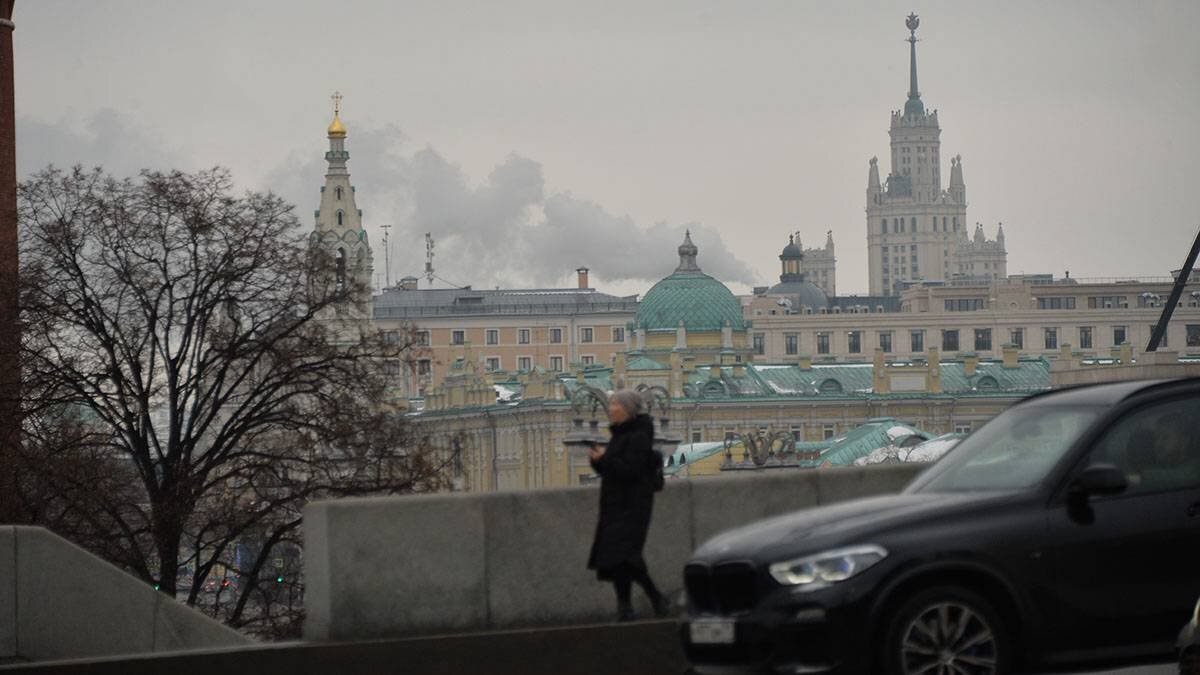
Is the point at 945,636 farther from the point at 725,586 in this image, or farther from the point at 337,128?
the point at 337,128

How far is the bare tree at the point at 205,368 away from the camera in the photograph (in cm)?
4391

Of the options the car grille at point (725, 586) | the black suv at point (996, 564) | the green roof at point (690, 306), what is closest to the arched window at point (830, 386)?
the green roof at point (690, 306)

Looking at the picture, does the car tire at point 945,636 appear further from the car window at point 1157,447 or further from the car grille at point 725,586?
the car window at point 1157,447

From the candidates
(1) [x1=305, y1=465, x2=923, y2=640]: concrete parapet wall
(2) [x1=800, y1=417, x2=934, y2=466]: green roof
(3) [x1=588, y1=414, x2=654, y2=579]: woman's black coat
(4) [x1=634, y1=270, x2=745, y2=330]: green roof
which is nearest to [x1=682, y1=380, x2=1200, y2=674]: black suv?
(3) [x1=588, y1=414, x2=654, y2=579]: woman's black coat

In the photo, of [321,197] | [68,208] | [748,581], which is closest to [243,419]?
[68,208]

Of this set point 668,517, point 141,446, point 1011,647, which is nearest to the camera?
point 1011,647

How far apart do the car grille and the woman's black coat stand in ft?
5.20

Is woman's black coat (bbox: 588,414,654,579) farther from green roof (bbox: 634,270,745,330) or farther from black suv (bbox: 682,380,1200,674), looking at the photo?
green roof (bbox: 634,270,745,330)

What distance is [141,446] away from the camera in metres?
45.0

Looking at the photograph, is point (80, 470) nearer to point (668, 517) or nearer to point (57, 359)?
point (57, 359)

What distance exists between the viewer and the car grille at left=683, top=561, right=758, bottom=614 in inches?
464

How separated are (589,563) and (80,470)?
2860cm

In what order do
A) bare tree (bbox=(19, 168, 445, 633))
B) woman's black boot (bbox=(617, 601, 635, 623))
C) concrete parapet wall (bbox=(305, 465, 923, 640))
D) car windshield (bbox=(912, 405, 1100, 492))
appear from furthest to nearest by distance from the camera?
1. bare tree (bbox=(19, 168, 445, 633))
2. concrete parapet wall (bbox=(305, 465, 923, 640))
3. woman's black boot (bbox=(617, 601, 635, 623))
4. car windshield (bbox=(912, 405, 1100, 492))

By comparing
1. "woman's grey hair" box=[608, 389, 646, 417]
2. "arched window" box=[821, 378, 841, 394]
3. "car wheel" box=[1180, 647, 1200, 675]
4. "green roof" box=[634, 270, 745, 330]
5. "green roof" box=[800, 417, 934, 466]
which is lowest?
"car wheel" box=[1180, 647, 1200, 675]
